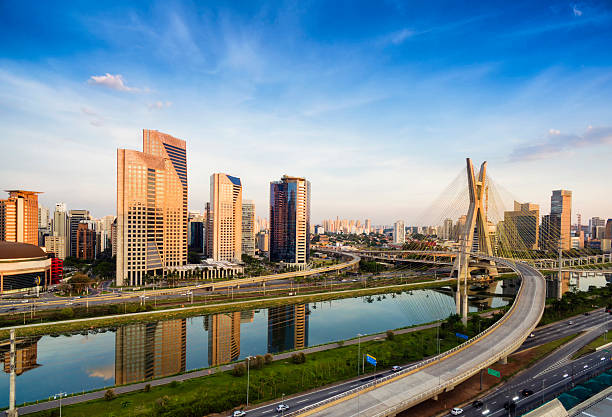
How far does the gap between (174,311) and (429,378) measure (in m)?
21.3

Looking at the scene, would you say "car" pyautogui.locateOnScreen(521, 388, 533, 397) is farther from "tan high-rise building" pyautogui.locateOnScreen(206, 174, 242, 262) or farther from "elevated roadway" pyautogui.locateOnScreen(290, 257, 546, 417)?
"tan high-rise building" pyautogui.locateOnScreen(206, 174, 242, 262)

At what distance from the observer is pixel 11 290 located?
31453 millimetres

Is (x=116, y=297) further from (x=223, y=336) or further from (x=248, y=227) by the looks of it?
(x=248, y=227)

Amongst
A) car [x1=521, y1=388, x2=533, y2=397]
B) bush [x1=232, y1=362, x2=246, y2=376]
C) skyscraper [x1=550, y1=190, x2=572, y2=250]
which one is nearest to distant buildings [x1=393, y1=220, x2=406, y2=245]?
skyscraper [x1=550, y1=190, x2=572, y2=250]

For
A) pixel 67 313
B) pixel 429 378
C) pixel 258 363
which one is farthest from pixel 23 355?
pixel 429 378

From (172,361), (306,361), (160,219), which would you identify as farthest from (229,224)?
(306,361)

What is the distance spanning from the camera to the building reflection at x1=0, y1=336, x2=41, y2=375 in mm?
17531

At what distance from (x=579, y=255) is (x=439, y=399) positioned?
59.6 metres

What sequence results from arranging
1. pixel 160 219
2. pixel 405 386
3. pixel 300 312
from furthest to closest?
1. pixel 160 219
2. pixel 300 312
3. pixel 405 386

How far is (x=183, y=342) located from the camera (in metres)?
21.9

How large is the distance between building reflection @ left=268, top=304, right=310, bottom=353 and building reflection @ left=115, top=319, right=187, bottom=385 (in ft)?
19.6

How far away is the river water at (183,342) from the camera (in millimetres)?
16891

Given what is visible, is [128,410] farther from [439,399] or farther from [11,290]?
[11,290]

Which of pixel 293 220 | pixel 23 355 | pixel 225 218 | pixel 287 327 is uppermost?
pixel 225 218
